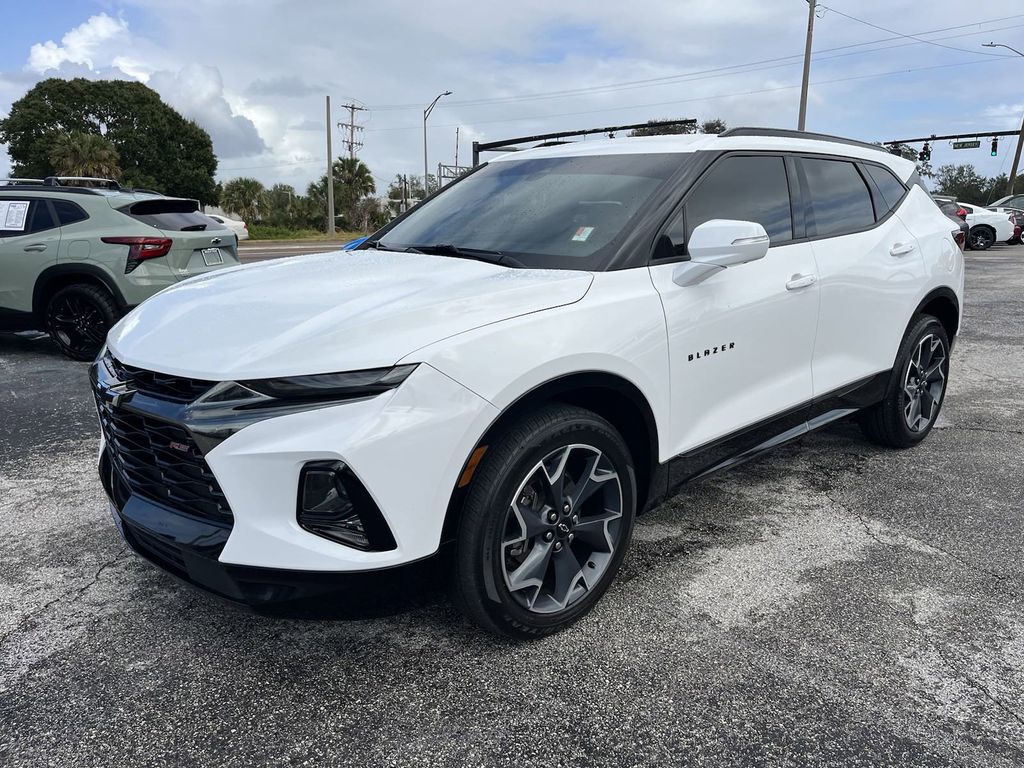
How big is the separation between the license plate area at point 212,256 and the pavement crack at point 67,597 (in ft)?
15.3

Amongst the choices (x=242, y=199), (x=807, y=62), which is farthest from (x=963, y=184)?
(x=242, y=199)

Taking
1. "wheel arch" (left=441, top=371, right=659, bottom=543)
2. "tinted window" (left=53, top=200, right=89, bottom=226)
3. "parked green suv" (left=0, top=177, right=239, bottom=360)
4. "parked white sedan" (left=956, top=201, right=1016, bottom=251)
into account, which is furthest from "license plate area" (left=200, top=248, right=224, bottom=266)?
"parked white sedan" (left=956, top=201, right=1016, bottom=251)

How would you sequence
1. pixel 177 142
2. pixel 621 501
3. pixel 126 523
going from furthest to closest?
pixel 177 142
pixel 621 501
pixel 126 523


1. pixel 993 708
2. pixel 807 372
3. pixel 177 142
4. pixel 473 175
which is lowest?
pixel 993 708

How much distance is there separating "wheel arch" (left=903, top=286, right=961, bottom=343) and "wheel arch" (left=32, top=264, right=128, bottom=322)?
645 centimetres

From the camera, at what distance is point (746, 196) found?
10.9ft

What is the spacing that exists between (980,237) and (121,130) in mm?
51666

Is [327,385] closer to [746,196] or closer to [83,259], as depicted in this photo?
[746,196]

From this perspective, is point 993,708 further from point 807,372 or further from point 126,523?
point 126,523

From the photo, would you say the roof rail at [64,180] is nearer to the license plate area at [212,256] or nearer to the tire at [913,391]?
the license plate area at [212,256]

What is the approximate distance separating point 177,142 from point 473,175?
187 ft

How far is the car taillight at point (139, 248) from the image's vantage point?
7.04 metres

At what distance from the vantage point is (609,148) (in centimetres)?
351

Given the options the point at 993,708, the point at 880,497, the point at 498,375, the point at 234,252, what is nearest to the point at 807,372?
the point at 880,497
